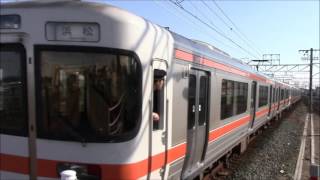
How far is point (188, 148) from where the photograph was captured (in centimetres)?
734

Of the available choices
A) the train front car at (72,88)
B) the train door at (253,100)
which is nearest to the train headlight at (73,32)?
the train front car at (72,88)

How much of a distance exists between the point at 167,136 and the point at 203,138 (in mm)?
2255

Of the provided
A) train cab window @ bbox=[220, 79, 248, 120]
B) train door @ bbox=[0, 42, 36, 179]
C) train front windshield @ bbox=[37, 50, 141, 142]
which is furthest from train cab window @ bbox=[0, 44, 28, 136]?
train cab window @ bbox=[220, 79, 248, 120]

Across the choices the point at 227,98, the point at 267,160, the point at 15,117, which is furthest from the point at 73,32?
the point at 267,160

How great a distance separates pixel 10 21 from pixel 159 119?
2097 millimetres

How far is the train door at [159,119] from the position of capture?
560 cm

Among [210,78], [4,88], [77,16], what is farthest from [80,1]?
[210,78]

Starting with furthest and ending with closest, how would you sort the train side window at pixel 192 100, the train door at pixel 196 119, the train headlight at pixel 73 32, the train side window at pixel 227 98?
the train side window at pixel 227 98 → the train door at pixel 196 119 → the train side window at pixel 192 100 → the train headlight at pixel 73 32

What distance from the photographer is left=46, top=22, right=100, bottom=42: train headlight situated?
4934mm

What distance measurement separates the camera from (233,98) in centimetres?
1112

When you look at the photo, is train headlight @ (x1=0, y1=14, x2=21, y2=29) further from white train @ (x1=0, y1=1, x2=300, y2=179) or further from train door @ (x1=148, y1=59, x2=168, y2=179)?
train door @ (x1=148, y1=59, x2=168, y2=179)

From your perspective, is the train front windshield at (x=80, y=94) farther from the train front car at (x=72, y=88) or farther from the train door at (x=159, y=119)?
the train door at (x=159, y=119)

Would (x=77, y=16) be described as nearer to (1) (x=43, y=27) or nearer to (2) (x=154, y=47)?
(1) (x=43, y=27)

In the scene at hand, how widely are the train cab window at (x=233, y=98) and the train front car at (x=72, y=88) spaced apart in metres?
4.70
